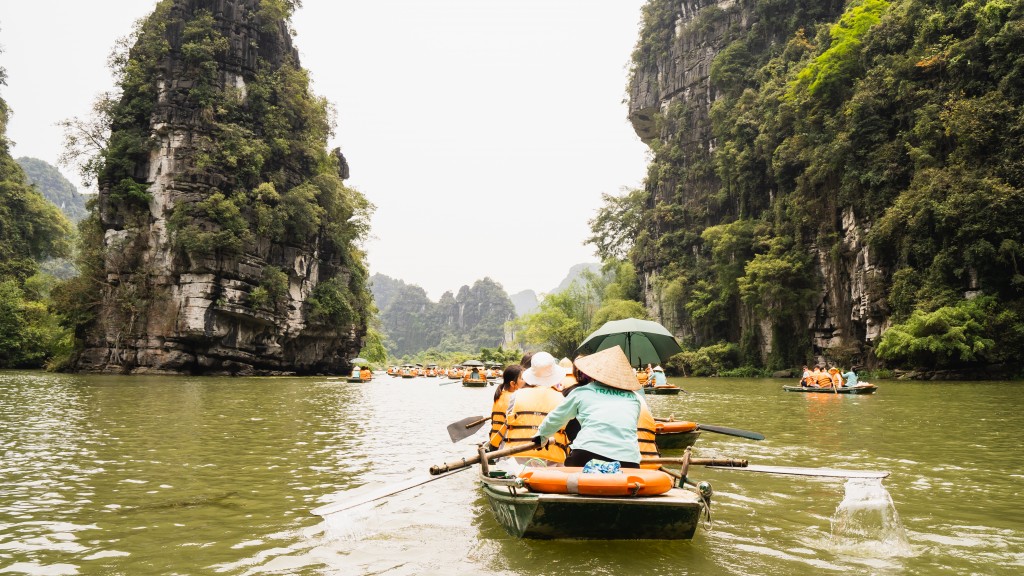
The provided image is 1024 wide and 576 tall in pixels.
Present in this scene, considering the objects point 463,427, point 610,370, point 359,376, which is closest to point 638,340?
point 463,427

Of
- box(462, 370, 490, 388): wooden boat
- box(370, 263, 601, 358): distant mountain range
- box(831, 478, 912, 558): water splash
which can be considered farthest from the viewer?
box(370, 263, 601, 358): distant mountain range

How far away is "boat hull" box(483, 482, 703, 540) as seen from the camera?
3760 millimetres

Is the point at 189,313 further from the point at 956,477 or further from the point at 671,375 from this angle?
the point at 956,477

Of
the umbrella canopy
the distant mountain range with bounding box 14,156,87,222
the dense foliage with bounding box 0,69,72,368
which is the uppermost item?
the distant mountain range with bounding box 14,156,87,222

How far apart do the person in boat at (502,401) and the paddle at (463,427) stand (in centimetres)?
38

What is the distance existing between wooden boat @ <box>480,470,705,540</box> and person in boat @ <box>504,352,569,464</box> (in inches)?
36.4

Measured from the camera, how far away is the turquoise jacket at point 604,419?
415 cm

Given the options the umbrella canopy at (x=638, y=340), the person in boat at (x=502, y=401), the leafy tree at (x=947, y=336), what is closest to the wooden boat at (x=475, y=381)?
the leafy tree at (x=947, y=336)

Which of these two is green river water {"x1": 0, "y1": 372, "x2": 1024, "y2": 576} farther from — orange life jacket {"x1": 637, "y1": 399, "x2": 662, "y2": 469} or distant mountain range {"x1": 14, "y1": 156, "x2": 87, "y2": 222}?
distant mountain range {"x1": 14, "y1": 156, "x2": 87, "y2": 222}

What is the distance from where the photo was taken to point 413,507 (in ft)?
17.4

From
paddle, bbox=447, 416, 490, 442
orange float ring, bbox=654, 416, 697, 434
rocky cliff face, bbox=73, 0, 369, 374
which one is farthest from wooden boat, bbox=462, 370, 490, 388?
paddle, bbox=447, 416, 490, 442

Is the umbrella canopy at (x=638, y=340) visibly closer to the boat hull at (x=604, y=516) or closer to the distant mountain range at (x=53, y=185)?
the boat hull at (x=604, y=516)

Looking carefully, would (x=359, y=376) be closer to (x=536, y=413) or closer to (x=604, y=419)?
(x=536, y=413)

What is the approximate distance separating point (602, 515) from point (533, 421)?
4.16ft
